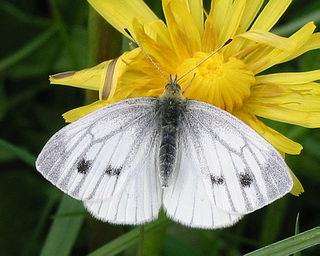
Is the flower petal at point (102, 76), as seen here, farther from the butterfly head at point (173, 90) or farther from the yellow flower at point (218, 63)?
the butterfly head at point (173, 90)

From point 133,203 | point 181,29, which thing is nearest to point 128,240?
point 133,203

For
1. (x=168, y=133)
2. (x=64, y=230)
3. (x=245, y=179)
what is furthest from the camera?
(x=64, y=230)

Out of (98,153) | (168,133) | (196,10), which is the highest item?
(196,10)

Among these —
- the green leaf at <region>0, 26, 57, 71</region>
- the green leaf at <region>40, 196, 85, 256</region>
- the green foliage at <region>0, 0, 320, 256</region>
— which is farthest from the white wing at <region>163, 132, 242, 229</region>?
the green leaf at <region>0, 26, 57, 71</region>

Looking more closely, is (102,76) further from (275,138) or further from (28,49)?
(28,49)

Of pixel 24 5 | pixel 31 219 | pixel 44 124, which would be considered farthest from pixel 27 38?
pixel 31 219

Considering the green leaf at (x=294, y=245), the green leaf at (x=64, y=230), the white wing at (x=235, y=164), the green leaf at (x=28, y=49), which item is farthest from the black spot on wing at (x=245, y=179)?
the green leaf at (x=28, y=49)

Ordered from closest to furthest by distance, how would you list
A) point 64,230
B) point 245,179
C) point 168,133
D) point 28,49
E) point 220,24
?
point 245,179 → point 168,133 → point 220,24 → point 64,230 → point 28,49
